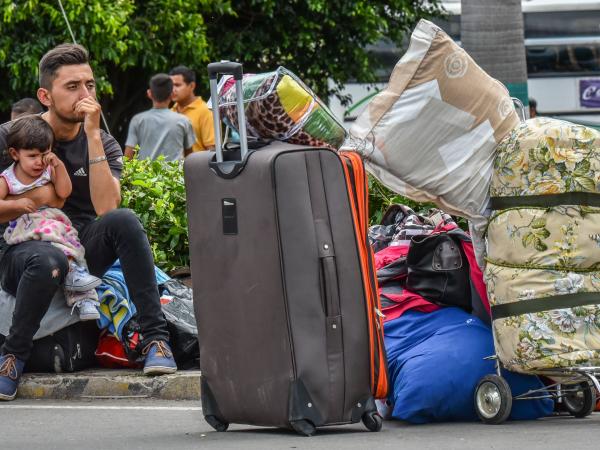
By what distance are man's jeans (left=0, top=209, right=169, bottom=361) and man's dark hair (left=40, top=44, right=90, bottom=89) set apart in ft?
2.45

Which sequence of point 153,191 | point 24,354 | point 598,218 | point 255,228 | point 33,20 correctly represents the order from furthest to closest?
point 33,20
point 153,191
point 24,354
point 598,218
point 255,228

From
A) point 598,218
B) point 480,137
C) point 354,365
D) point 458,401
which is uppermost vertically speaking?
point 480,137

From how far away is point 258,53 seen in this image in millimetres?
16797

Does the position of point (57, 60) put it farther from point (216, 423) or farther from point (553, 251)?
point (553, 251)

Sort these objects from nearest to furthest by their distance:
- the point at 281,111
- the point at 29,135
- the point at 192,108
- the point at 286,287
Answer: the point at 286,287
the point at 281,111
the point at 29,135
the point at 192,108

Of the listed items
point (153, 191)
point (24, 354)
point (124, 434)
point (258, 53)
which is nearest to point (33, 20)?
point (258, 53)

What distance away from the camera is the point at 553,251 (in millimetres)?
5133

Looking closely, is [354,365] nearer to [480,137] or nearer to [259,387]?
[259,387]

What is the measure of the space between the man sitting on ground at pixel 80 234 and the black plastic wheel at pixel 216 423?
132cm

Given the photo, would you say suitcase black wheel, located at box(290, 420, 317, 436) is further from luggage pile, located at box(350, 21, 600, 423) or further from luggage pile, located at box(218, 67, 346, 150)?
luggage pile, located at box(218, 67, 346, 150)

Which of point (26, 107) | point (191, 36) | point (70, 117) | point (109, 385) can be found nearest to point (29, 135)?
point (70, 117)

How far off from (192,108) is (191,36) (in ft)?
12.0

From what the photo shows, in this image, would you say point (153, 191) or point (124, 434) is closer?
point (124, 434)

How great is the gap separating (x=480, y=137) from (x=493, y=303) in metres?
0.64
